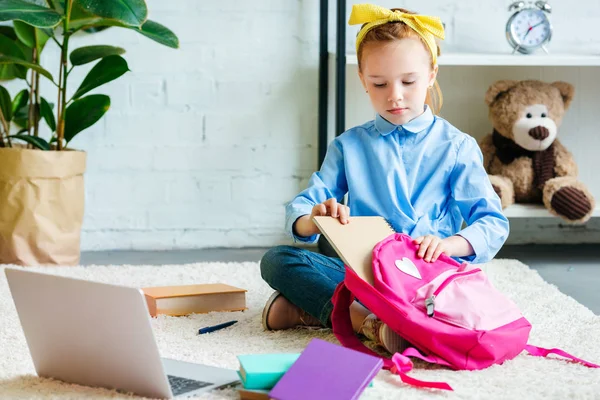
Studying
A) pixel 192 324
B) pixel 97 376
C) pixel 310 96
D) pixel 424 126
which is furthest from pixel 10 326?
pixel 310 96

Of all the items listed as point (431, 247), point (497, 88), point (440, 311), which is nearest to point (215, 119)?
point (497, 88)

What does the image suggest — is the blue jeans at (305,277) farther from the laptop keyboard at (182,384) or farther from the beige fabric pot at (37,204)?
the beige fabric pot at (37,204)

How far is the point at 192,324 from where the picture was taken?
1.58m

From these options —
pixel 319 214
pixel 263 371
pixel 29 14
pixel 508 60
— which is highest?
pixel 29 14

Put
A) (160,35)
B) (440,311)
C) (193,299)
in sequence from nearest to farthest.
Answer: (440,311), (193,299), (160,35)

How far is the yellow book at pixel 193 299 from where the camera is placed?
1.64 meters

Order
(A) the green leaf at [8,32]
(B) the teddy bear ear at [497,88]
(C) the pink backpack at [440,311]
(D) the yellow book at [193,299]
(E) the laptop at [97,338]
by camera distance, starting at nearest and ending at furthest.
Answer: (E) the laptop at [97,338], (C) the pink backpack at [440,311], (D) the yellow book at [193,299], (A) the green leaf at [8,32], (B) the teddy bear ear at [497,88]

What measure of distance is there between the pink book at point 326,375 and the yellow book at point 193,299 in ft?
2.01

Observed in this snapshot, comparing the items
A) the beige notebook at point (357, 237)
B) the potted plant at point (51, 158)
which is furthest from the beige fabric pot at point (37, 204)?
the beige notebook at point (357, 237)

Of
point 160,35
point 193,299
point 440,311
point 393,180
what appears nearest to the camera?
point 440,311

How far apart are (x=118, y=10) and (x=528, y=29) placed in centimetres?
117

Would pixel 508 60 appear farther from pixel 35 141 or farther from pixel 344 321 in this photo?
pixel 35 141

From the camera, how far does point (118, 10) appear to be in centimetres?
190

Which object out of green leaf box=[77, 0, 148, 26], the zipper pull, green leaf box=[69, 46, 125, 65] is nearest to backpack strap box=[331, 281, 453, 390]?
the zipper pull
